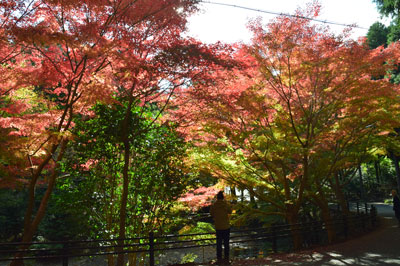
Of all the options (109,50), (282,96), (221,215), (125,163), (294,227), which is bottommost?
(294,227)

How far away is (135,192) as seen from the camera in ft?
24.1

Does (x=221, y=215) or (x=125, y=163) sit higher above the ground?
(x=125, y=163)

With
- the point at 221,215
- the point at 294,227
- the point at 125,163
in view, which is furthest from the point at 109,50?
the point at 294,227

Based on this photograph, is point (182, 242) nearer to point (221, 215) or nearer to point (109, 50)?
point (221, 215)

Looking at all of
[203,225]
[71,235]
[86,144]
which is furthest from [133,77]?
[71,235]

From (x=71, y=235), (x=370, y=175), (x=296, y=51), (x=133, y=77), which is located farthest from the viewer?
(x=370, y=175)

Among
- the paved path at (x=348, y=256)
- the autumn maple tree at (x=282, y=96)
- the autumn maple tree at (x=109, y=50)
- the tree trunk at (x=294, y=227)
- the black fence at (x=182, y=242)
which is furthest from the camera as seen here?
the tree trunk at (x=294, y=227)

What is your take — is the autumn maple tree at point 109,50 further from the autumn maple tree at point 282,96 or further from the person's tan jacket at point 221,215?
the person's tan jacket at point 221,215

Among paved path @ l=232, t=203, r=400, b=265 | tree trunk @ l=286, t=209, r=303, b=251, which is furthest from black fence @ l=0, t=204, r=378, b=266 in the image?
paved path @ l=232, t=203, r=400, b=265

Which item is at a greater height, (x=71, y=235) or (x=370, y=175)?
(x=370, y=175)

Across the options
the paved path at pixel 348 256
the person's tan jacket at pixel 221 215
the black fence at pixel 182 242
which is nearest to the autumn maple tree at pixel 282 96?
the black fence at pixel 182 242

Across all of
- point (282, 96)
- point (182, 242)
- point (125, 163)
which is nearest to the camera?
point (125, 163)

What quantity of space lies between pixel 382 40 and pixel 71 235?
143ft

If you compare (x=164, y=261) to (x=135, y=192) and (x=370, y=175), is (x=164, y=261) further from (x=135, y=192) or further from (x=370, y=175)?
(x=370, y=175)
